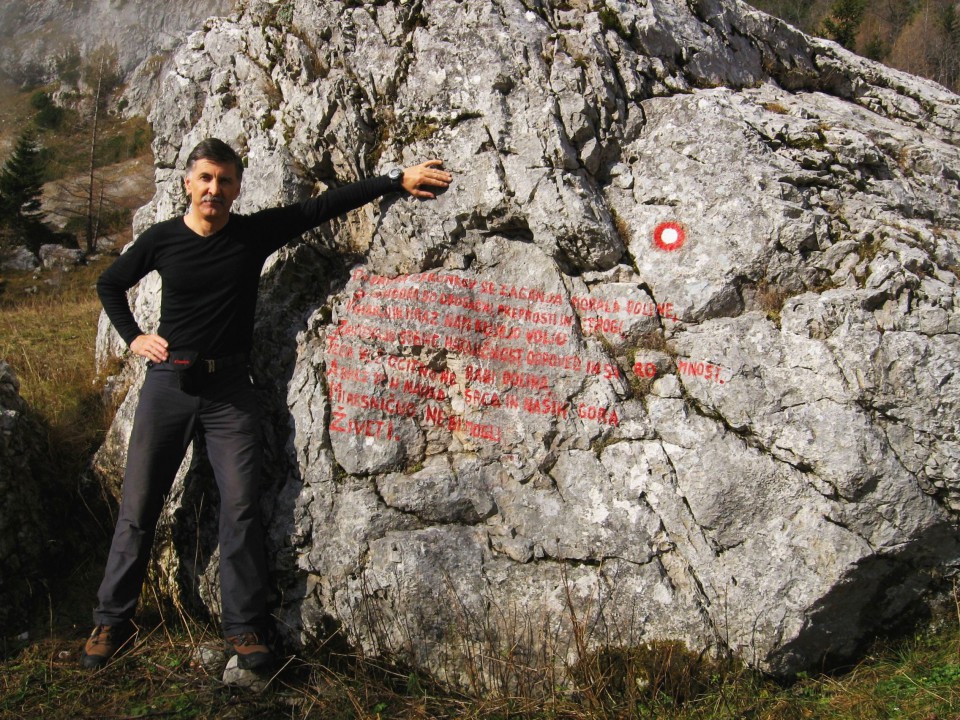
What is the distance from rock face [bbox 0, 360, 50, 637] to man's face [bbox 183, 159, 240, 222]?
2.57 metres

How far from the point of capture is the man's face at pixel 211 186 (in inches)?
167

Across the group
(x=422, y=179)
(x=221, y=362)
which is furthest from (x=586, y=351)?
(x=221, y=362)

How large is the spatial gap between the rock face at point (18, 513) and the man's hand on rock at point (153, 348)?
171 cm

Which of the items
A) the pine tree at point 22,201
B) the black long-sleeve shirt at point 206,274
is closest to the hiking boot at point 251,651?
the black long-sleeve shirt at point 206,274

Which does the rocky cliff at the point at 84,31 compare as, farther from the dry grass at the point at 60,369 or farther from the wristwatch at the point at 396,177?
the wristwatch at the point at 396,177

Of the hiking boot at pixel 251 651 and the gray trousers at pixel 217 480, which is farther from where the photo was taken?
the gray trousers at pixel 217 480

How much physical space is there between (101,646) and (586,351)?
3.76 m

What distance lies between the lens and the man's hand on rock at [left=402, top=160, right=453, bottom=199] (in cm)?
464

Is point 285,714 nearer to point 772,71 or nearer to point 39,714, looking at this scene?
point 39,714

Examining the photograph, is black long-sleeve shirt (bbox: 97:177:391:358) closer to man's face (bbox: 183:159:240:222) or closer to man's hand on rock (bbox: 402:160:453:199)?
man's face (bbox: 183:159:240:222)

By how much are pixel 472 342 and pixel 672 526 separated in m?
1.82

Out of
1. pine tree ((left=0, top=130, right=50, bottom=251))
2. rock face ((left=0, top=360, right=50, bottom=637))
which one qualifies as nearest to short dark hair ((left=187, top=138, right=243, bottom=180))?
rock face ((left=0, top=360, right=50, bottom=637))

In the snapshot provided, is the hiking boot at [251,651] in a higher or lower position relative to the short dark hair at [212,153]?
lower

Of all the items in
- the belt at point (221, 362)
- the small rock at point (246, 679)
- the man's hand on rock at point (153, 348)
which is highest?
the man's hand on rock at point (153, 348)
